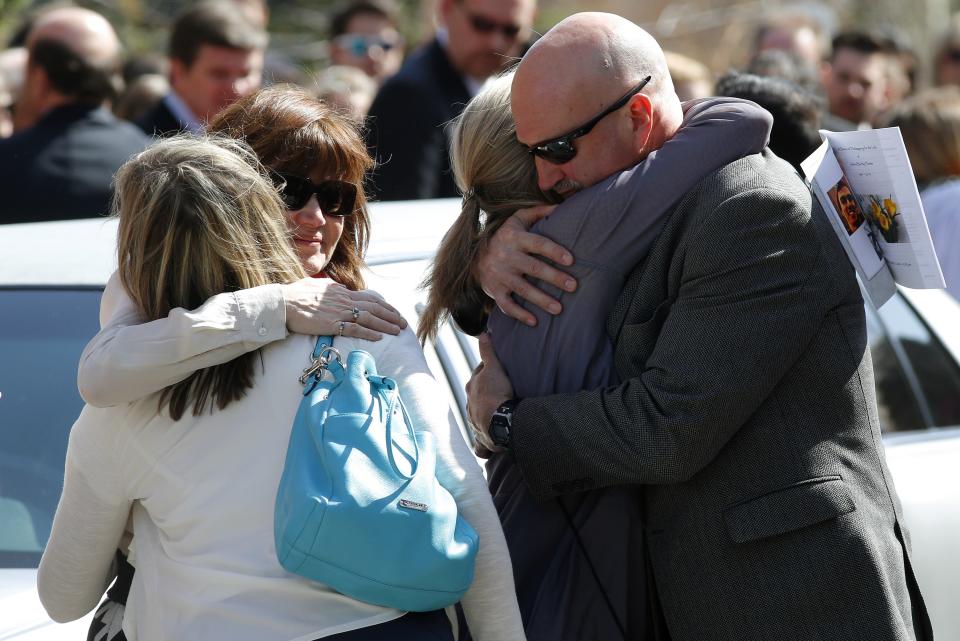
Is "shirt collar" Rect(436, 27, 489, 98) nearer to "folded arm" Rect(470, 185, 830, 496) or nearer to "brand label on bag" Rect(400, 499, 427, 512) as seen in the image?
"folded arm" Rect(470, 185, 830, 496)

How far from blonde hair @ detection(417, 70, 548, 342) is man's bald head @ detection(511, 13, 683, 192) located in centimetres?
11

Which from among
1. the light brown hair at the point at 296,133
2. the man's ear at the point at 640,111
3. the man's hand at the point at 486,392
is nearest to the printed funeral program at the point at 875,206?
the man's ear at the point at 640,111

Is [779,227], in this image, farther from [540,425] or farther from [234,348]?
[234,348]

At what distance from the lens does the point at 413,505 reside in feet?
6.25

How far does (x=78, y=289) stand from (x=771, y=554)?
161 centimetres

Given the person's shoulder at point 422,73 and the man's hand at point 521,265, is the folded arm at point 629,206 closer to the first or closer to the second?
the man's hand at point 521,265

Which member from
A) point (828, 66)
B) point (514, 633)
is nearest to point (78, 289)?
point (514, 633)

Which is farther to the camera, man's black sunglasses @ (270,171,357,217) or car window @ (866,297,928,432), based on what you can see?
car window @ (866,297,928,432)

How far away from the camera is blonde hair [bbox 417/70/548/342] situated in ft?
8.21

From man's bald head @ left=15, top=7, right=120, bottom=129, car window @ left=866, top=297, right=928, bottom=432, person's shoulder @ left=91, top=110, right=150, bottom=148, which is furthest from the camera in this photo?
man's bald head @ left=15, top=7, right=120, bottom=129

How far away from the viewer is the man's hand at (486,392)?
2428 millimetres

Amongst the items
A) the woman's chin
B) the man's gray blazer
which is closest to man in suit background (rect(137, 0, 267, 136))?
the woman's chin

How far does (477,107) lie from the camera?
2553 millimetres

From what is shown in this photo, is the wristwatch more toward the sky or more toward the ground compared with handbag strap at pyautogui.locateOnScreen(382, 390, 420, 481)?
more toward the ground
